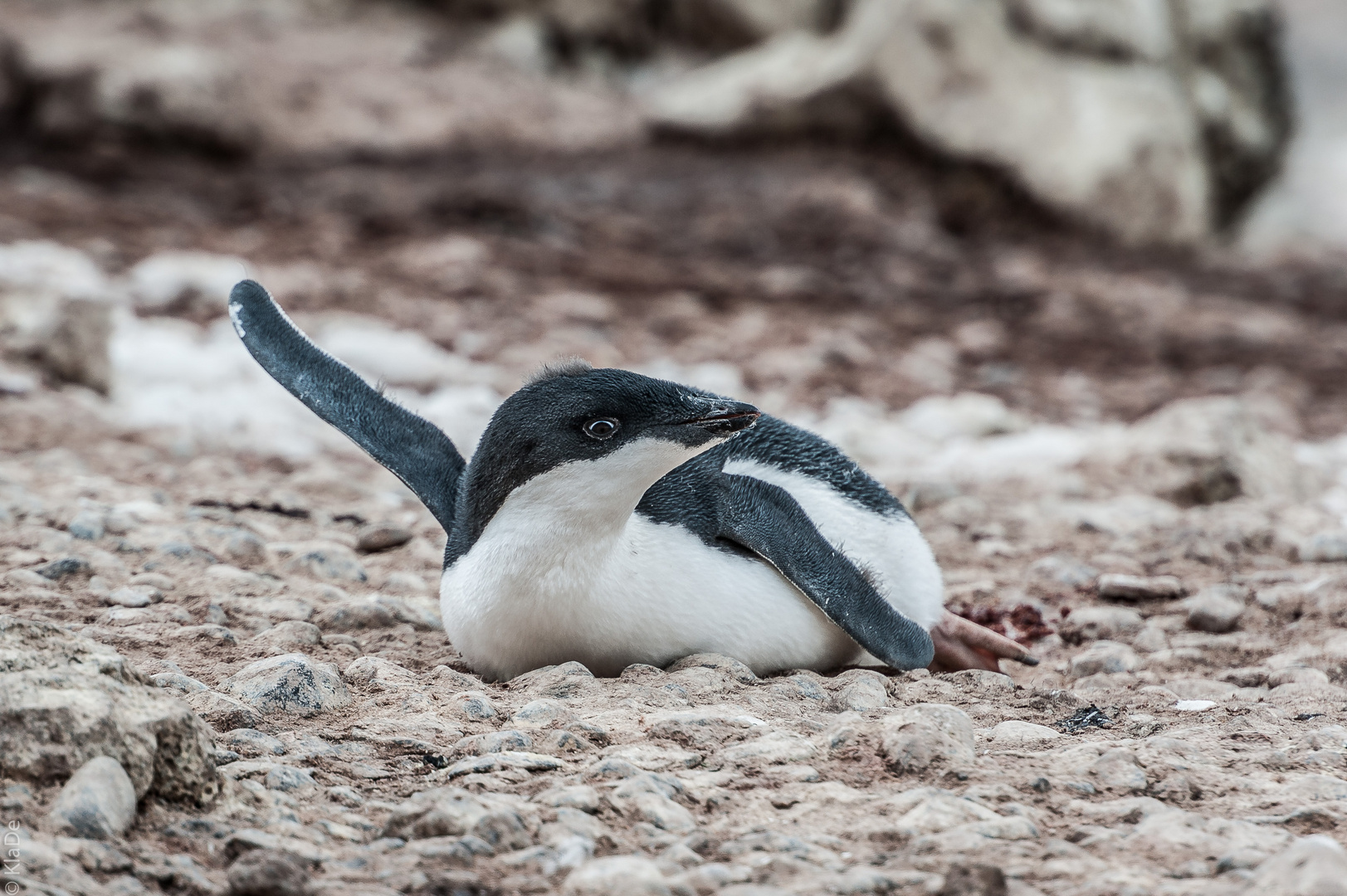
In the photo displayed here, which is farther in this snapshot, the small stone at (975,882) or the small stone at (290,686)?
the small stone at (290,686)

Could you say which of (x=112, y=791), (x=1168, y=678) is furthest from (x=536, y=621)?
(x=1168, y=678)

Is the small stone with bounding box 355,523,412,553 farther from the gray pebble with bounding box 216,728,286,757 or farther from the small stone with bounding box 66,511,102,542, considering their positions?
the gray pebble with bounding box 216,728,286,757

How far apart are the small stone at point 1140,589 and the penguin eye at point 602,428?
6.11 ft

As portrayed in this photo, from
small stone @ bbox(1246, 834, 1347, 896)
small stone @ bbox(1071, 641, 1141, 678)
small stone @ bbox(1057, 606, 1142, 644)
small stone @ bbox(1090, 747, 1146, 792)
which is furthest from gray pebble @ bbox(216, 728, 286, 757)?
small stone @ bbox(1057, 606, 1142, 644)

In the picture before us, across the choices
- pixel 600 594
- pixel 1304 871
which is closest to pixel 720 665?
pixel 600 594

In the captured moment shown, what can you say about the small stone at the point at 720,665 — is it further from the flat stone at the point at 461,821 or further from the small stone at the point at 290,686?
the flat stone at the point at 461,821

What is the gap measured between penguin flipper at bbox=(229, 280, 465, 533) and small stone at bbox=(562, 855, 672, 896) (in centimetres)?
143

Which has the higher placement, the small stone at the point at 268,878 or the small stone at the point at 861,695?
the small stone at the point at 861,695

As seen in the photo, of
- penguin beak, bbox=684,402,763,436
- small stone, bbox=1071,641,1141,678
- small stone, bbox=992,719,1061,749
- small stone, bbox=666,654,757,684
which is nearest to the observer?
small stone, bbox=992,719,1061,749

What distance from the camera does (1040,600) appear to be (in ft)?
12.3

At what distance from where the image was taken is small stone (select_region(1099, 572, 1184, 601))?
12.2 feet

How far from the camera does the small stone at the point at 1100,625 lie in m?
3.45

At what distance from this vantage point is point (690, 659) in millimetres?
2713

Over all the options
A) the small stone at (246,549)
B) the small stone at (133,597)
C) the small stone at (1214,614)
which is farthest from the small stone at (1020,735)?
the small stone at (246,549)
